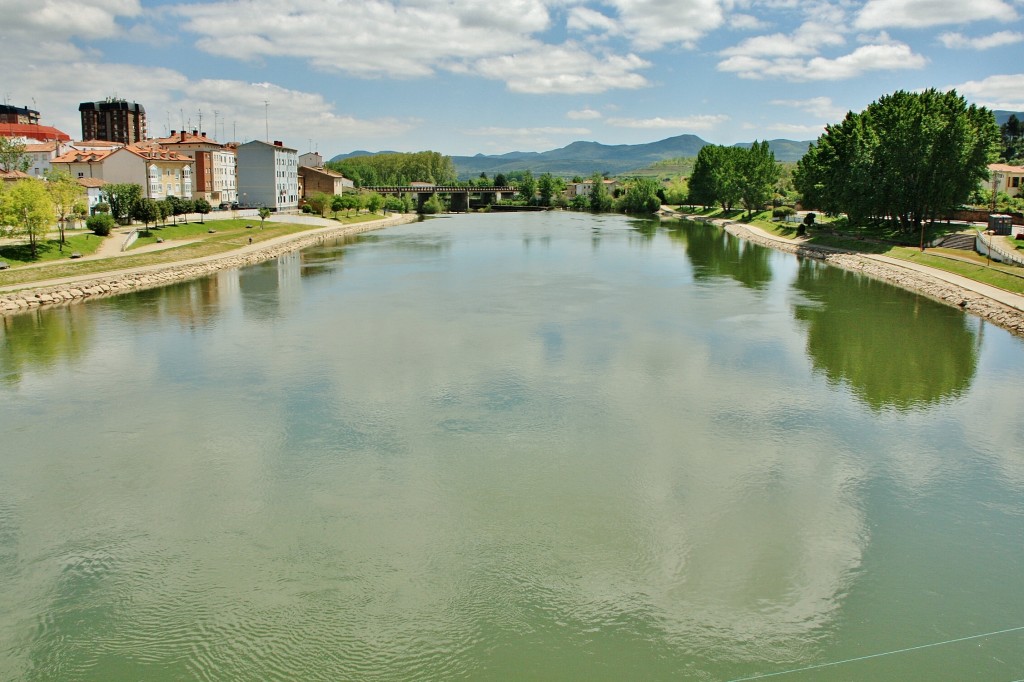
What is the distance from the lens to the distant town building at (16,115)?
11357 cm

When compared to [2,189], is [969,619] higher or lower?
lower

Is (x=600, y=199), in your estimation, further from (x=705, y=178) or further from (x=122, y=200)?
(x=122, y=200)

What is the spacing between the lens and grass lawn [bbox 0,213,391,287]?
29766mm

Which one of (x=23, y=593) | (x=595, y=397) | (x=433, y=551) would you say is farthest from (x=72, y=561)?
(x=595, y=397)

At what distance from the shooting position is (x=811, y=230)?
51.9 m

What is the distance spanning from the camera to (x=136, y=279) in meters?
32.4

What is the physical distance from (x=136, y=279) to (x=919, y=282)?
3217cm

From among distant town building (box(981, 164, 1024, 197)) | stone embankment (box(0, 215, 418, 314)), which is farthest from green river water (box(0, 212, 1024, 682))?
distant town building (box(981, 164, 1024, 197))

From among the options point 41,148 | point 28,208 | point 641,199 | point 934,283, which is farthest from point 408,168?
point 934,283

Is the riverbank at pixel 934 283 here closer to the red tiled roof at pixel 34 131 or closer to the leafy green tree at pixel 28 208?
the leafy green tree at pixel 28 208

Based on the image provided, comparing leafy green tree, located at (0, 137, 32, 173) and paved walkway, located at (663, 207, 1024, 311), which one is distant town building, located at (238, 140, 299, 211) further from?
paved walkway, located at (663, 207, 1024, 311)

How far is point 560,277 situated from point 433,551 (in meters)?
27.0

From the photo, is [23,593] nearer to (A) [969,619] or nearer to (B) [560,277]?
(A) [969,619]

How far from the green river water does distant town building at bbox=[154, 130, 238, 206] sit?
49360mm
